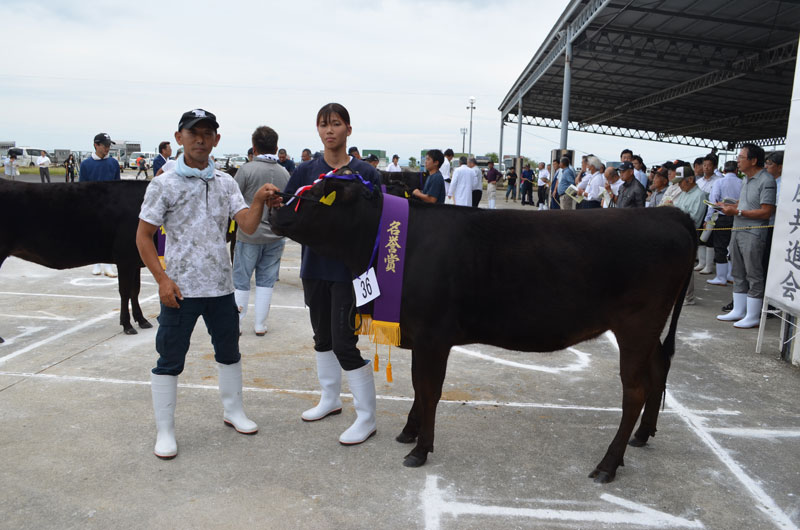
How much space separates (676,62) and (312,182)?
19800 mm

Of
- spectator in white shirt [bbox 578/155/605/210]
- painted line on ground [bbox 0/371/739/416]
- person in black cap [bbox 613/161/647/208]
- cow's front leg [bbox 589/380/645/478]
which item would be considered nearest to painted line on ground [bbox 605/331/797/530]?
painted line on ground [bbox 0/371/739/416]

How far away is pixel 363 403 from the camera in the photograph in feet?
12.1

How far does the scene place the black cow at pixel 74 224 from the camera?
5473 millimetres

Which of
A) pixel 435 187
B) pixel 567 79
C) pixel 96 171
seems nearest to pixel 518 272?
pixel 435 187

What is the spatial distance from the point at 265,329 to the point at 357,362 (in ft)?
8.70

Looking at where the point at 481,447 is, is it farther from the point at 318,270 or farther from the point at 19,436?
the point at 19,436

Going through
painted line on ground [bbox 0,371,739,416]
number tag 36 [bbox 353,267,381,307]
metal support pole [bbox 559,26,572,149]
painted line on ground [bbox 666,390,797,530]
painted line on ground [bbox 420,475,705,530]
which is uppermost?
metal support pole [bbox 559,26,572,149]

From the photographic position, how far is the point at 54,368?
4809 millimetres

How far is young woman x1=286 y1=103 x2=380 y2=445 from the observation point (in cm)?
356

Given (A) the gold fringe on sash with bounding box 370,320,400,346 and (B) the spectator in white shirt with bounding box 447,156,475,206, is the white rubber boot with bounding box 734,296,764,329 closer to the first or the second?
(A) the gold fringe on sash with bounding box 370,320,400,346

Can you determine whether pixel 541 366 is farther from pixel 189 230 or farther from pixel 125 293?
pixel 125 293

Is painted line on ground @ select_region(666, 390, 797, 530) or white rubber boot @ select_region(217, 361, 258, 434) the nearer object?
painted line on ground @ select_region(666, 390, 797, 530)

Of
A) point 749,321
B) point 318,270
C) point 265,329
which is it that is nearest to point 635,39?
point 749,321

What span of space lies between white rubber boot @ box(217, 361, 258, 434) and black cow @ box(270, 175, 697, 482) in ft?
3.48
